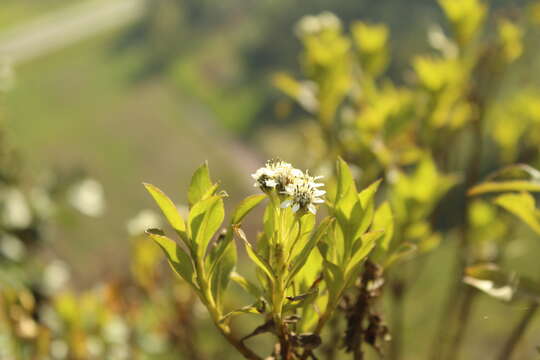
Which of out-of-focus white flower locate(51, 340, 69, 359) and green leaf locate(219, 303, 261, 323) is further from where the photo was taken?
out-of-focus white flower locate(51, 340, 69, 359)

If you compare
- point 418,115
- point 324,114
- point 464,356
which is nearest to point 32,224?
point 324,114

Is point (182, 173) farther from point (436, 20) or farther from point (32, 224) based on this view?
point (32, 224)

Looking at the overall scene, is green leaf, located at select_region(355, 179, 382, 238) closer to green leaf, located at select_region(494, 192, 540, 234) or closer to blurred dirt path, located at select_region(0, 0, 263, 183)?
green leaf, located at select_region(494, 192, 540, 234)

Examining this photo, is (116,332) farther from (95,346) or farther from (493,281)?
(493,281)

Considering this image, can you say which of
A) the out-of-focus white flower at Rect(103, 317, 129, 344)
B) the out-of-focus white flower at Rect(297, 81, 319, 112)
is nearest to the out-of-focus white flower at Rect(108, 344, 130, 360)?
the out-of-focus white flower at Rect(103, 317, 129, 344)

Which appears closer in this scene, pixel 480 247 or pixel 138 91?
pixel 480 247

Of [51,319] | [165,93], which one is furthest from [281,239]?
[165,93]
